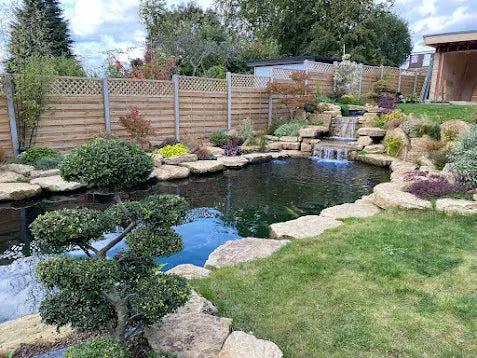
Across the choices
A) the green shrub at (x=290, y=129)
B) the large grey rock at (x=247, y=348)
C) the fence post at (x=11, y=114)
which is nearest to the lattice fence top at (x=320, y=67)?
the green shrub at (x=290, y=129)

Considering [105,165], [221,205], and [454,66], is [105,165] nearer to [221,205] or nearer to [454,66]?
[221,205]

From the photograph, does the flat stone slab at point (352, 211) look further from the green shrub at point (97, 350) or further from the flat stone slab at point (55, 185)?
the flat stone slab at point (55, 185)

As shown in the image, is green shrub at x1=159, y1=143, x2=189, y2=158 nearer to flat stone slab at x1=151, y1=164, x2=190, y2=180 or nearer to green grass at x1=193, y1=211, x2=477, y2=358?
flat stone slab at x1=151, y1=164, x2=190, y2=180

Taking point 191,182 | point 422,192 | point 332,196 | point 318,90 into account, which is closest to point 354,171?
point 332,196

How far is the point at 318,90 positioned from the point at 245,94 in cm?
383

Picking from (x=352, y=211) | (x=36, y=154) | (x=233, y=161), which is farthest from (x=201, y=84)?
(x=352, y=211)

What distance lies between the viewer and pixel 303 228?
4.56 meters

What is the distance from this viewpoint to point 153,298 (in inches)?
75.4

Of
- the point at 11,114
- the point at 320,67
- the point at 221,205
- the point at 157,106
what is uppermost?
the point at 320,67

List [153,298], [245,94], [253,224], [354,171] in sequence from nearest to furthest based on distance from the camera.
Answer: [153,298] < [253,224] < [354,171] < [245,94]

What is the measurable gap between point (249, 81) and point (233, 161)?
464 centimetres

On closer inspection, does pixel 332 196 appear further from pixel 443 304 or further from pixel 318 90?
pixel 318 90

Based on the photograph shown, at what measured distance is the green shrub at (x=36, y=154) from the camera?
25.6 ft

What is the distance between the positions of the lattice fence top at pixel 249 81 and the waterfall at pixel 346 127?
3071 mm
